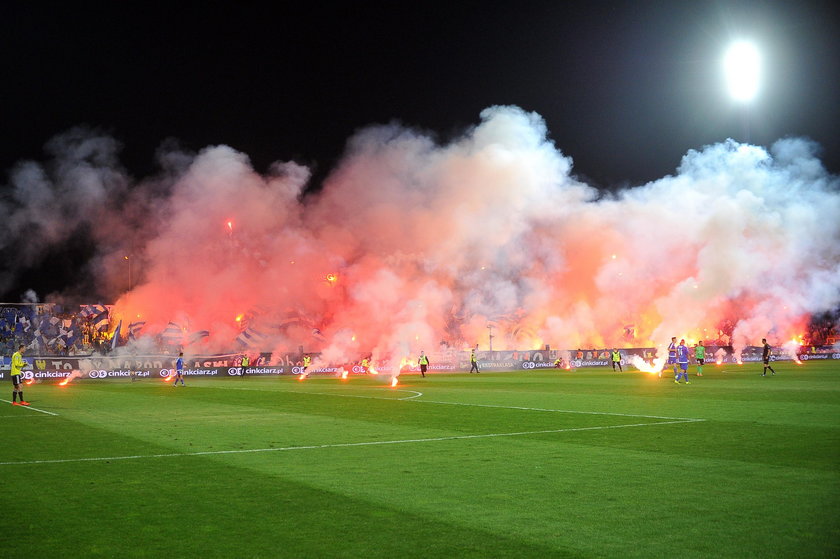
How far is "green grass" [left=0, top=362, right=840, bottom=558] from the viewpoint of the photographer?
6.39 metres

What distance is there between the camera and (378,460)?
10961 millimetres

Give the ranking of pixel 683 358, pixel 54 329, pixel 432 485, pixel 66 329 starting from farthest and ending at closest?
pixel 66 329 < pixel 54 329 < pixel 683 358 < pixel 432 485

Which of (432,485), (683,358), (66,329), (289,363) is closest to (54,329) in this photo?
(66,329)

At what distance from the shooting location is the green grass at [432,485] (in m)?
6.39

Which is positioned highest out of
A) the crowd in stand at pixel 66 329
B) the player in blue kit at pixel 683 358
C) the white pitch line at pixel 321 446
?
the crowd in stand at pixel 66 329

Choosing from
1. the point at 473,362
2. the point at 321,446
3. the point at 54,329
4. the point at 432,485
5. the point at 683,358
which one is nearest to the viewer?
the point at 432,485

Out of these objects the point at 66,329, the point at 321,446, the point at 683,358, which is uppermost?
the point at 66,329

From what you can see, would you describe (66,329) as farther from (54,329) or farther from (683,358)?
(683,358)

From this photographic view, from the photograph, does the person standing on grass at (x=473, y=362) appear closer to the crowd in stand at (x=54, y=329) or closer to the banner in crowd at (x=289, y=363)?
the banner in crowd at (x=289, y=363)

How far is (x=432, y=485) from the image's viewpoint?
8.94 m

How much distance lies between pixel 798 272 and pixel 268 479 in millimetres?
49917

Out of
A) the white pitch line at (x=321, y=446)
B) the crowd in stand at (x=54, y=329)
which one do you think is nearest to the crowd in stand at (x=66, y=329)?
the crowd in stand at (x=54, y=329)

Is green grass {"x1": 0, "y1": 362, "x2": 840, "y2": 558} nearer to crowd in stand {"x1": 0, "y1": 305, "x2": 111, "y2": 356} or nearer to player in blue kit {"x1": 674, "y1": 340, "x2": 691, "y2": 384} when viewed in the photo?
player in blue kit {"x1": 674, "y1": 340, "x2": 691, "y2": 384}

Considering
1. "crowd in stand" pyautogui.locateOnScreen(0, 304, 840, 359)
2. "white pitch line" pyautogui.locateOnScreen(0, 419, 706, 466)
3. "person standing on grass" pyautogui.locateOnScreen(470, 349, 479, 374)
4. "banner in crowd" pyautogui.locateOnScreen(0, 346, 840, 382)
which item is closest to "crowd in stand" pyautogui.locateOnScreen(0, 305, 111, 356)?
"crowd in stand" pyautogui.locateOnScreen(0, 304, 840, 359)
